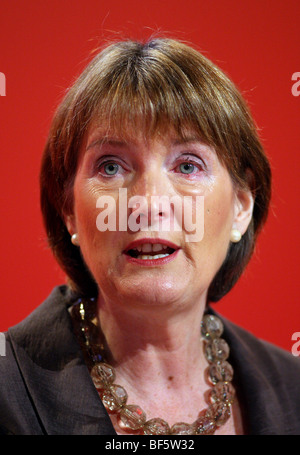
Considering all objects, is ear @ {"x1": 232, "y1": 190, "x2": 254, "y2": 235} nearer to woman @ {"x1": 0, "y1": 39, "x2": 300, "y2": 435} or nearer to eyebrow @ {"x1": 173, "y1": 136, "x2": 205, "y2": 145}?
woman @ {"x1": 0, "y1": 39, "x2": 300, "y2": 435}

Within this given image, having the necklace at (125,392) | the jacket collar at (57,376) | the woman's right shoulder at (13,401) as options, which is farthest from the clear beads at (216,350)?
the woman's right shoulder at (13,401)


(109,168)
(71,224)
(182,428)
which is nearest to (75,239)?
(71,224)

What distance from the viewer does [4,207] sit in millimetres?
1789

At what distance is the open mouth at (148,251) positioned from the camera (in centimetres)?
109

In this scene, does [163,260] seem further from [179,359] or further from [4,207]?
[4,207]

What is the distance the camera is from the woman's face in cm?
108

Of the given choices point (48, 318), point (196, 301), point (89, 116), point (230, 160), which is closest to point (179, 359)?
point (196, 301)

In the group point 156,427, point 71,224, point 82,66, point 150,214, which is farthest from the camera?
point 82,66

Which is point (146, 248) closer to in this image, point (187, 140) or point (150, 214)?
point (150, 214)

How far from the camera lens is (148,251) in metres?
1.10

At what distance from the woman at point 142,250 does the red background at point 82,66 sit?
44 centimetres

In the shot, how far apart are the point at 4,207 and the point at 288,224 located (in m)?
0.88

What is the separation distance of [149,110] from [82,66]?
54cm

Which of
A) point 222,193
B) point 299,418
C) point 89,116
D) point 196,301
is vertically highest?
point 89,116
